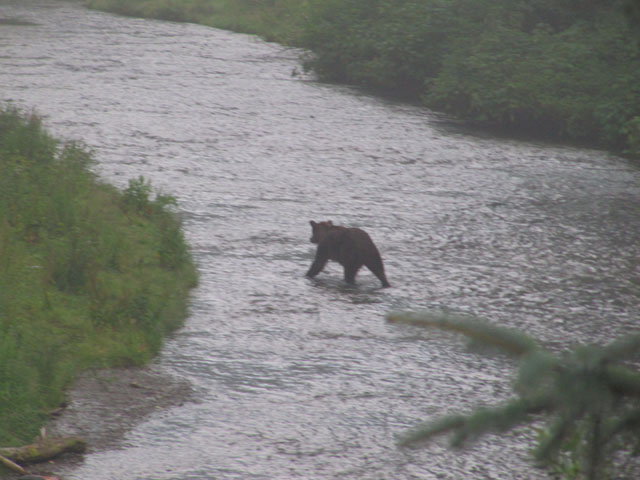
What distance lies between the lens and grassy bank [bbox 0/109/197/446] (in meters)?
7.06

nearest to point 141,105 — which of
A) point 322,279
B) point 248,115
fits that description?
point 248,115

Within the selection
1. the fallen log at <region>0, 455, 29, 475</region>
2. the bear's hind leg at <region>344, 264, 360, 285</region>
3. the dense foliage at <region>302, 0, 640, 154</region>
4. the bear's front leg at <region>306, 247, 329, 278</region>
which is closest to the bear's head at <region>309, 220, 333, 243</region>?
the bear's front leg at <region>306, 247, 329, 278</region>

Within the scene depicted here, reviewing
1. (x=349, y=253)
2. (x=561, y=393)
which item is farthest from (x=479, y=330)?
(x=349, y=253)

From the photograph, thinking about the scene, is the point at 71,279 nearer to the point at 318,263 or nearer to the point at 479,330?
→ the point at 318,263

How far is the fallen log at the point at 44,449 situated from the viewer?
611 centimetres

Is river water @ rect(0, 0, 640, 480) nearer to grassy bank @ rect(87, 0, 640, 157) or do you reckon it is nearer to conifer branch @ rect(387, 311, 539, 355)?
conifer branch @ rect(387, 311, 539, 355)

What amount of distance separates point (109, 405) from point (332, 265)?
15.6ft

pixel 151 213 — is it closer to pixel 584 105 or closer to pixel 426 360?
pixel 426 360

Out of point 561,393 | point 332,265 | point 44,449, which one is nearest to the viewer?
point 561,393

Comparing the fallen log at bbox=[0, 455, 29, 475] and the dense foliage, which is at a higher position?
the dense foliage

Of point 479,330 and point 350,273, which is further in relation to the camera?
point 350,273

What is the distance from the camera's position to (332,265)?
11602 millimetres

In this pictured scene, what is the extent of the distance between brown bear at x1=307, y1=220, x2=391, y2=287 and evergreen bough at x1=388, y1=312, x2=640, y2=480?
7029 mm

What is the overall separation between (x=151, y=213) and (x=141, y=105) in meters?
9.55
